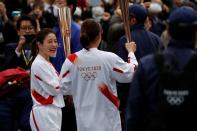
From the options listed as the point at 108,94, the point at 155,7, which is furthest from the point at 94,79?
the point at 155,7

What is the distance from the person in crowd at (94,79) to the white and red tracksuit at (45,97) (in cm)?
50

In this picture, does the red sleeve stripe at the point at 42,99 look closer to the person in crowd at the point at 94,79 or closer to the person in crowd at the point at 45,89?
the person in crowd at the point at 45,89

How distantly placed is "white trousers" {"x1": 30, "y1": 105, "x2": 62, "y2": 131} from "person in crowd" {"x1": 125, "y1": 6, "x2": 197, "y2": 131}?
2751 mm

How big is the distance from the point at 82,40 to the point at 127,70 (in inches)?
21.1

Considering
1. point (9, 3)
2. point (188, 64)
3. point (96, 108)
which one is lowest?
point (9, 3)

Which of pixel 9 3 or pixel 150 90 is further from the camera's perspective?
pixel 9 3

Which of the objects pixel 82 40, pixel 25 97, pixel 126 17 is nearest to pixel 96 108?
pixel 82 40

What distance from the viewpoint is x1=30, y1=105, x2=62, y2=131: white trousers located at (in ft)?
25.8

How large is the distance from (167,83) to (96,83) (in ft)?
7.44

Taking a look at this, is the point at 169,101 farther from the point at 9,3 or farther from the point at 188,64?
the point at 9,3

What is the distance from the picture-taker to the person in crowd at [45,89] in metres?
7.77

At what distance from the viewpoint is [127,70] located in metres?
7.20

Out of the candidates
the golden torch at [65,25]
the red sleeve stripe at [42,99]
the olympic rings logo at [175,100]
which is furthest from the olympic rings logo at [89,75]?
the olympic rings logo at [175,100]

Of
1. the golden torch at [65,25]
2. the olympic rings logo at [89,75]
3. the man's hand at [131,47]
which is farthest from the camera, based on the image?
the golden torch at [65,25]
